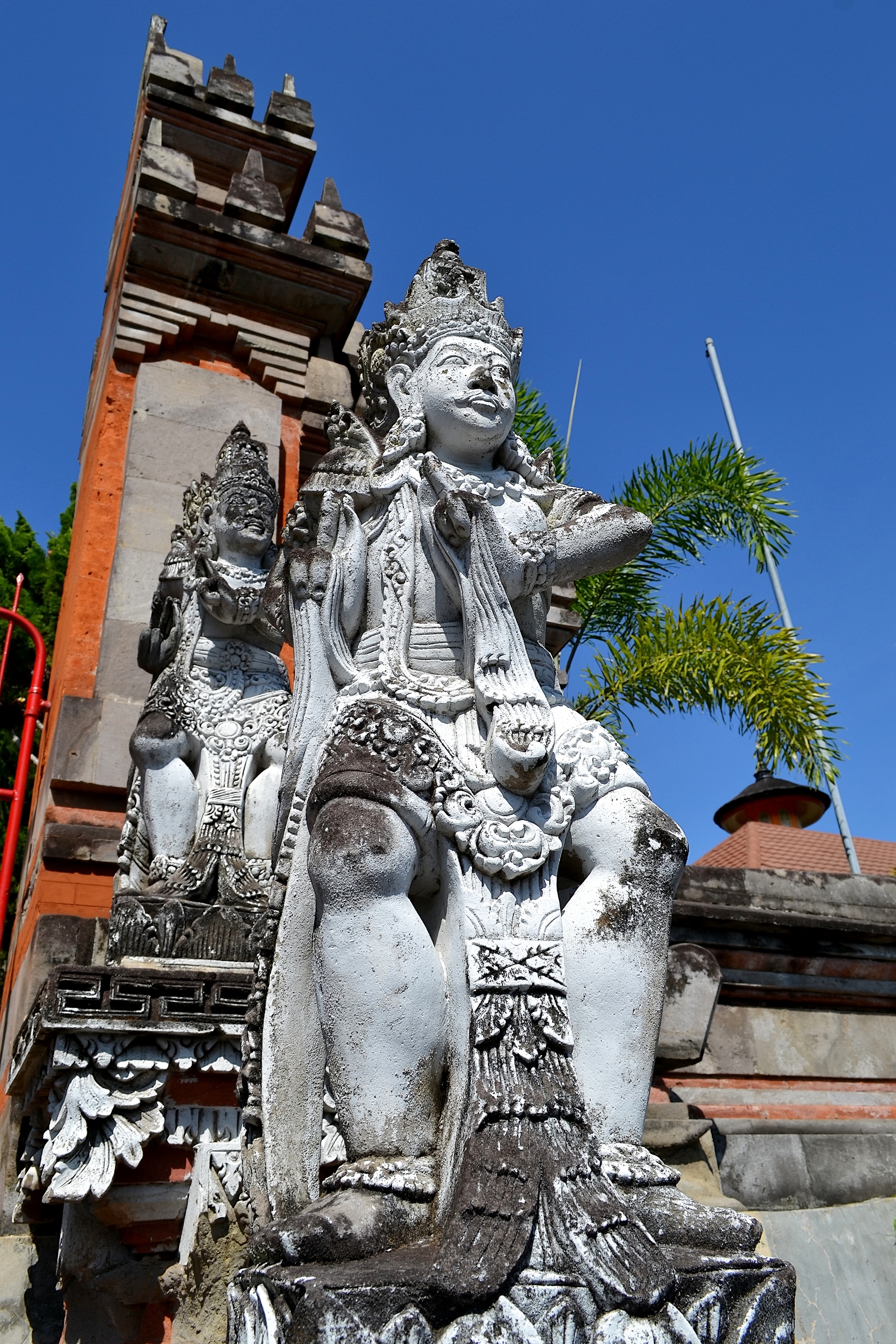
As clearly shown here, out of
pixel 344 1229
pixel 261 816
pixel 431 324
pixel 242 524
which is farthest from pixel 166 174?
pixel 344 1229

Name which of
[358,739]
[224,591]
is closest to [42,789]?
[224,591]

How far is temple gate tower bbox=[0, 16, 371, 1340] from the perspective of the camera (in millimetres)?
6289

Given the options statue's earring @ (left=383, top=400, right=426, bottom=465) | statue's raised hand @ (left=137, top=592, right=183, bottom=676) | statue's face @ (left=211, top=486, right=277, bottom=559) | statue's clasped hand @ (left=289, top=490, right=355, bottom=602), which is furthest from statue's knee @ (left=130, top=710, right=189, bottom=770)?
statue's earring @ (left=383, top=400, right=426, bottom=465)

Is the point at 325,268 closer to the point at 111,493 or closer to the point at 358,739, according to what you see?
the point at 111,493

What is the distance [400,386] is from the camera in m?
3.33

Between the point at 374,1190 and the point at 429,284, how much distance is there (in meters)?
2.64

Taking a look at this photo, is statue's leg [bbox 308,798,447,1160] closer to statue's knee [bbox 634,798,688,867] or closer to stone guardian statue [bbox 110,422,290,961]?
statue's knee [bbox 634,798,688,867]

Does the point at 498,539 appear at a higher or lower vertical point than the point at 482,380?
lower

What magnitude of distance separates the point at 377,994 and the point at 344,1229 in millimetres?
472

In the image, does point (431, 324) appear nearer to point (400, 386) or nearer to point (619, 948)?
point (400, 386)

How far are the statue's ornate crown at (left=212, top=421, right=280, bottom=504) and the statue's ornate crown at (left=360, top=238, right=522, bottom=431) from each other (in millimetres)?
1887

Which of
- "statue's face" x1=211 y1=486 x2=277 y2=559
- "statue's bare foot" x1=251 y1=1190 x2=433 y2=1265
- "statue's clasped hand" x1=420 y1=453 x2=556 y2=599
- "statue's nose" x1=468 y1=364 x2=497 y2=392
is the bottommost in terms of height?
"statue's bare foot" x1=251 y1=1190 x2=433 y2=1265

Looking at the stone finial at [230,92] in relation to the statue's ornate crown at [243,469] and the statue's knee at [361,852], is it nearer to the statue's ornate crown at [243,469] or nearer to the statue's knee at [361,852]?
the statue's ornate crown at [243,469]

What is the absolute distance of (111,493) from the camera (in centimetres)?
737
